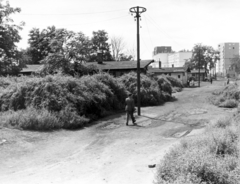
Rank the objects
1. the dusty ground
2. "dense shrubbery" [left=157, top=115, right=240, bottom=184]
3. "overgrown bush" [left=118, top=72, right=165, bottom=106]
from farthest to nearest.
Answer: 1. "overgrown bush" [left=118, top=72, right=165, bottom=106]
2. the dusty ground
3. "dense shrubbery" [left=157, top=115, right=240, bottom=184]

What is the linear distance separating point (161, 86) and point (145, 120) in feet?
42.8

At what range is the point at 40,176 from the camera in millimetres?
6430

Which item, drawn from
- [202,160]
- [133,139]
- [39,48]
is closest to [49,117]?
[133,139]

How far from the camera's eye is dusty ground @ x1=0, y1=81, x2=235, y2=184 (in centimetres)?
625

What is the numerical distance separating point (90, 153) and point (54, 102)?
599cm

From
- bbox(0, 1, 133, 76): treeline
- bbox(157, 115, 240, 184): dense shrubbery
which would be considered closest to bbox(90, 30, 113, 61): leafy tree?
bbox(0, 1, 133, 76): treeline

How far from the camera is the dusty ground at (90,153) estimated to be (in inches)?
246

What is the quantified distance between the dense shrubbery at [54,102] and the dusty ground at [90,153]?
2.98ft

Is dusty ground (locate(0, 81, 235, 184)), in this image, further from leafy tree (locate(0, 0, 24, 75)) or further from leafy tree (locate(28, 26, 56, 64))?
leafy tree (locate(28, 26, 56, 64))

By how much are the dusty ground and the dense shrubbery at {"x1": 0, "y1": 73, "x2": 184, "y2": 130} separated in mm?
910

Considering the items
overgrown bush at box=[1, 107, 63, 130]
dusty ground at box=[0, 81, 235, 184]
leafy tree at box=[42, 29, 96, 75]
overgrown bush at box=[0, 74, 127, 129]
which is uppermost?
leafy tree at box=[42, 29, 96, 75]

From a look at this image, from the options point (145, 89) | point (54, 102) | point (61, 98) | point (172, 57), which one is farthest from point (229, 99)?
point (172, 57)

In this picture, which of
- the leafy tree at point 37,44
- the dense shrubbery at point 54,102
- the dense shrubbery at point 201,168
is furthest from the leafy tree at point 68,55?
the leafy tree at point 37,44

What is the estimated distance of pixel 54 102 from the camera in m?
13.8
